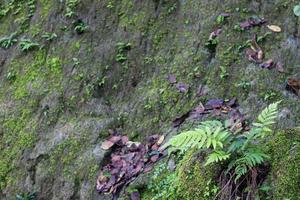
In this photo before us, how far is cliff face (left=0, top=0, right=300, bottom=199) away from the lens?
635cm

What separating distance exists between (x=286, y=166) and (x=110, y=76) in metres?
3.94

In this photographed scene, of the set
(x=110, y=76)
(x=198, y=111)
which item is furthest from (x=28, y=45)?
(x=198, y=111)

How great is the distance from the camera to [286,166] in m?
3.87

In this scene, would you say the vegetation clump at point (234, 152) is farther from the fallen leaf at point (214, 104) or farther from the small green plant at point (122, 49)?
the small green plant at point (122, 49)

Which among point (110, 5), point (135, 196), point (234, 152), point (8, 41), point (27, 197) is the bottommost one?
point (27, 197)

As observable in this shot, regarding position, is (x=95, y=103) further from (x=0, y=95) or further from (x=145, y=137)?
(x=0, y=95)

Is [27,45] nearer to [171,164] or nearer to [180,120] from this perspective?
[180,120]

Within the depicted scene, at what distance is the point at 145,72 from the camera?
715 centimetres

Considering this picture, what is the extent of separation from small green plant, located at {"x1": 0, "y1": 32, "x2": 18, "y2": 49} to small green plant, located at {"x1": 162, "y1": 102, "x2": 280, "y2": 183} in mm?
4998

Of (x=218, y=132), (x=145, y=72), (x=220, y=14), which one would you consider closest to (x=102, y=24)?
(x=145, y=72)

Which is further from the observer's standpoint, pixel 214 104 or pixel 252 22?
pixel 252 22

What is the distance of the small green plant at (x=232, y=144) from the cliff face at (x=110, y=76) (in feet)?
4.62

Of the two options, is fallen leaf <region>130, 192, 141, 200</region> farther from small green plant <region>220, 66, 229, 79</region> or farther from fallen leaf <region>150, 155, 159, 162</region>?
small green plant <region>220, 66, 229, 79</region>

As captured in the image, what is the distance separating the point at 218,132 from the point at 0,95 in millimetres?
4732
